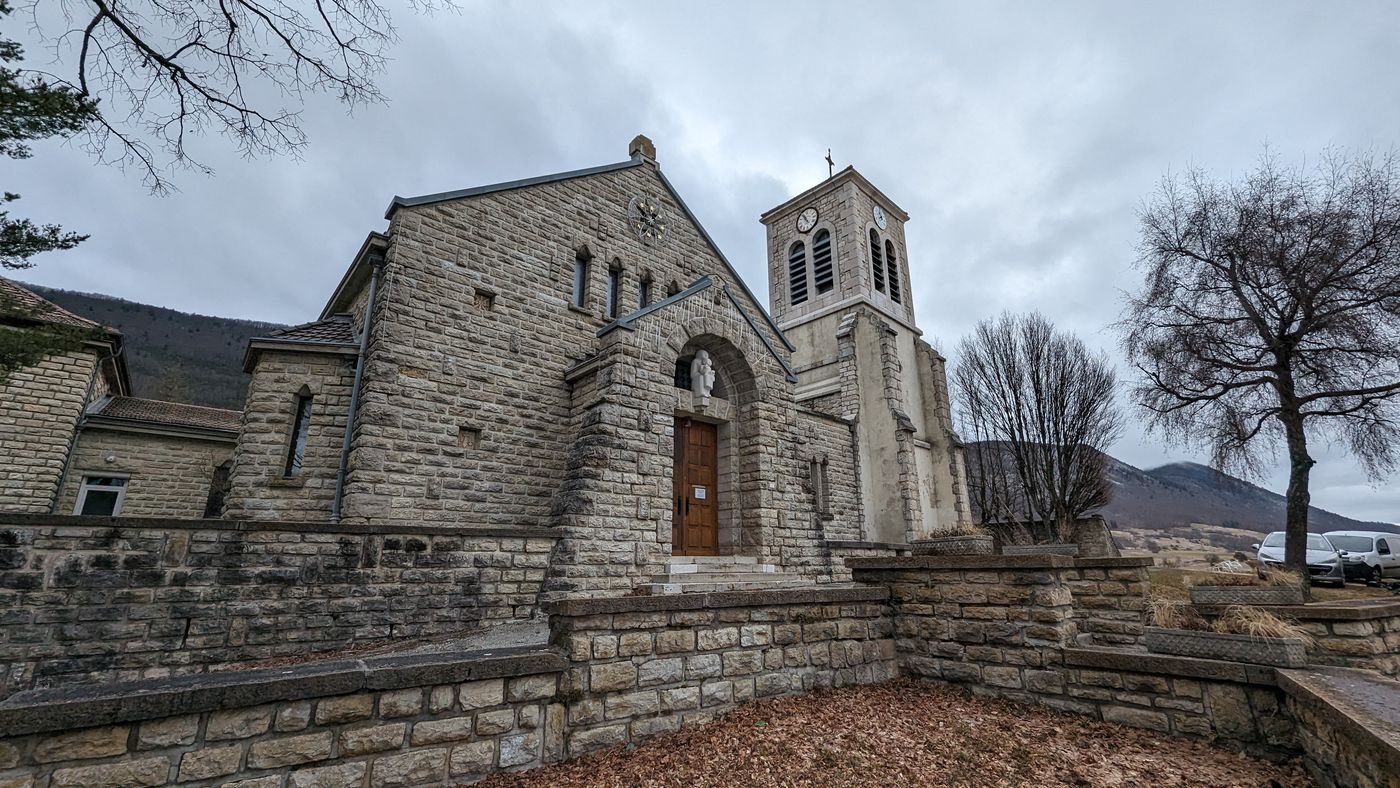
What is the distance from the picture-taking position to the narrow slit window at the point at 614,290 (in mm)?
12344

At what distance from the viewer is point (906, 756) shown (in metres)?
3.72

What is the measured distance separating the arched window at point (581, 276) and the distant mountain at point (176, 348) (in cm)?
2348

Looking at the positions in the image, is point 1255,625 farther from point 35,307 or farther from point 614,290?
point 35,307

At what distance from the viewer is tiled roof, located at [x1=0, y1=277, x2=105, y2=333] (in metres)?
8.92

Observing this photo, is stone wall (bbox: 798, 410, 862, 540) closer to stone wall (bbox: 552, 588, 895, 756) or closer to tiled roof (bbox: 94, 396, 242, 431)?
stone wall (bbox: 552, 588, 895, 756)

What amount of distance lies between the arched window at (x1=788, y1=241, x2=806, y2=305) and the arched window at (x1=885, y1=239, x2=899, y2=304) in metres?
3.33

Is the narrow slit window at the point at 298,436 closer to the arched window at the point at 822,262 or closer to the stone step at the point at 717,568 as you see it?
the stone step at the point at 717,568

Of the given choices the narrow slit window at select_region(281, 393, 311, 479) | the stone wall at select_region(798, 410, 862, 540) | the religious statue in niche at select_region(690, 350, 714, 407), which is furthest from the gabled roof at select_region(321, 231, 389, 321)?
the stone wall at select_region(798, 410, 862, 540)

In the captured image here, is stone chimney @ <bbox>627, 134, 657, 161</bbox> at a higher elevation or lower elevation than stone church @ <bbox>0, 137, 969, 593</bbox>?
higher

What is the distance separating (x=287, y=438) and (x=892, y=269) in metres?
20.9

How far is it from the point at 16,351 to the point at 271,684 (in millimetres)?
8568

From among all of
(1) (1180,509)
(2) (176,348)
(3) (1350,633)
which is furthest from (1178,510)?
(2) (176,348)

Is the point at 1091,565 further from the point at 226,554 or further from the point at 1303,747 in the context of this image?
the point at 226,554

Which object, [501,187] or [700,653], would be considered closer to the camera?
[700,653]
